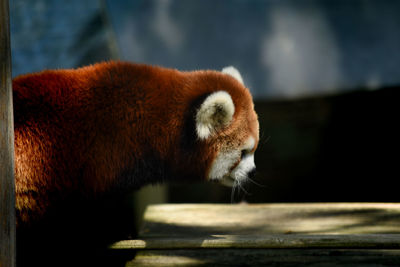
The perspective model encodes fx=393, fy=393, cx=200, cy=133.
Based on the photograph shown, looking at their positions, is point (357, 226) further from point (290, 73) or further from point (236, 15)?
point (236, 15)

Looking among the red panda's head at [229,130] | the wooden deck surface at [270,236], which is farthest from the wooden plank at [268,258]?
the red panda's head at [229,130]

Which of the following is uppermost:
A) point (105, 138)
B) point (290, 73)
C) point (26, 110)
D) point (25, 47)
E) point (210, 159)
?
point (25, 47)

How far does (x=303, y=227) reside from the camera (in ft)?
7.27

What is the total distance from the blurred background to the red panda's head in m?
1.19

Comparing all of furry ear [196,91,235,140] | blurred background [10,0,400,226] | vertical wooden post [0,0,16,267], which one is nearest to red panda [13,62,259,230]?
furry ear [196,91,235,140]

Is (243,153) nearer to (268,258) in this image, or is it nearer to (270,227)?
(270,227)

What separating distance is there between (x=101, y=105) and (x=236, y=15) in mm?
2116

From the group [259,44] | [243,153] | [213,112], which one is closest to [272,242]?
[243,153]

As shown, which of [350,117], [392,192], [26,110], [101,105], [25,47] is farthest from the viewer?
[392,192]

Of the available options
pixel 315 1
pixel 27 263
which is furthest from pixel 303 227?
pixel 315 1

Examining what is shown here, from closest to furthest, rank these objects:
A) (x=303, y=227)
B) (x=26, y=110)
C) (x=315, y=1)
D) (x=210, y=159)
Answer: (x=26, y=110) < (x=210, y=159) < (x=303, y=227) < (x=315, y=1)

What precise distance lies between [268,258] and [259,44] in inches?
85.3

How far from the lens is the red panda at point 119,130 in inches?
64.2

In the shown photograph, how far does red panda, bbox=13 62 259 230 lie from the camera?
1.63 metres
